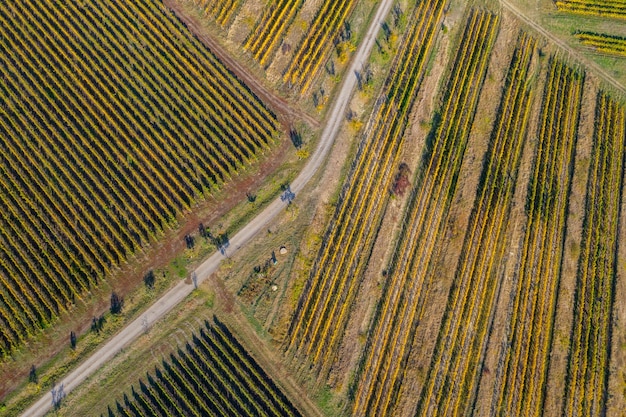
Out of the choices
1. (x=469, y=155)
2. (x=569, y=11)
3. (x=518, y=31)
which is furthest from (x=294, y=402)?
(x=569, y=11)

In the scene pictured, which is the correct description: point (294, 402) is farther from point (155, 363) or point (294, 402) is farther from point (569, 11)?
point (569, 11)

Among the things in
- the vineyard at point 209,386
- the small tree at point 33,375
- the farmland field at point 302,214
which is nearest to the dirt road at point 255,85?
the farmland field at point 302,214

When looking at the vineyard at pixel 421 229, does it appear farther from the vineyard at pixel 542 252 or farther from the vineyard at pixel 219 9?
the vineyard at pixel 219 9

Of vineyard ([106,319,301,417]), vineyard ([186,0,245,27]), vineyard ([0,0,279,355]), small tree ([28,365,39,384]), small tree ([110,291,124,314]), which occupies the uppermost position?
vineyard ([186,0,245,27])

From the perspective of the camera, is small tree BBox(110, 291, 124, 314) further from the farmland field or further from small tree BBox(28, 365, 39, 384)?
small tree BBox(28, 365, 39, 384)

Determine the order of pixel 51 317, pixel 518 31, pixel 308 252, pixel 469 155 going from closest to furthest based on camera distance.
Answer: pixel 51 317
pixel 308 252
pixel 469 155
pixel 518 31

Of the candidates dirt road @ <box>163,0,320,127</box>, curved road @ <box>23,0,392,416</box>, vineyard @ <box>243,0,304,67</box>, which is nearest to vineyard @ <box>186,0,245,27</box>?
dirt road @ <box>163,0,320,127</box>
